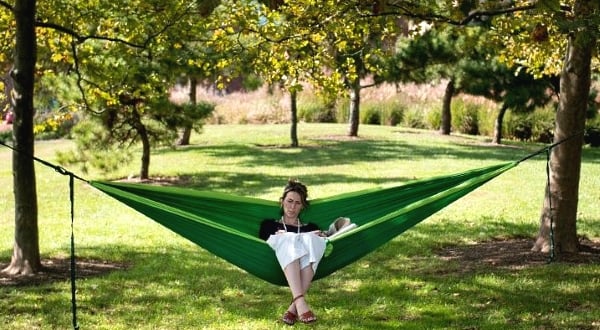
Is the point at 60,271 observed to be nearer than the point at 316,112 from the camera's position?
Yes

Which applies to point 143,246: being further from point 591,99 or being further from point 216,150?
point 591,99

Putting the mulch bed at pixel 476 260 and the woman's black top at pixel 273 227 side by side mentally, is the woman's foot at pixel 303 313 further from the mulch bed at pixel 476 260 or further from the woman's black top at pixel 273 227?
the mulch bed at pixel 476 260

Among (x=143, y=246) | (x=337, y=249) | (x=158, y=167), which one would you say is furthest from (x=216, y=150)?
(x=337, y=249)

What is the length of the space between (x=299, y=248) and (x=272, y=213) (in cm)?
64

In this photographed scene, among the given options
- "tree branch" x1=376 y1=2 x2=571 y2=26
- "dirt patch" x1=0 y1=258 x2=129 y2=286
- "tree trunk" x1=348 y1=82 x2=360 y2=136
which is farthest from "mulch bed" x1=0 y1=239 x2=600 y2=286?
"tree trunk" x1=348 y1=82 x2=360 y2=136

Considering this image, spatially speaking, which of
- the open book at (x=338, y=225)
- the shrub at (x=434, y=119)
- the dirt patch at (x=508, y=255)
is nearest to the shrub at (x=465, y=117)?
the shrub at (x=434, y=119)

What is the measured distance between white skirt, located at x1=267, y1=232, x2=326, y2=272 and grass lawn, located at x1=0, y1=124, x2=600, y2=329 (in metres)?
0.32

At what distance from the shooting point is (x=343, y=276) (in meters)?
4.76

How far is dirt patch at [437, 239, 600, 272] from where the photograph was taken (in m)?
4.79

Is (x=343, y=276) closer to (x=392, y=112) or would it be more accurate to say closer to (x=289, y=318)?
(x=289, y=318)

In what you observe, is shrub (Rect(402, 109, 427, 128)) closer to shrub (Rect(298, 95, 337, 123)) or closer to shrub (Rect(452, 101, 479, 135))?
shrub (Rect(452, 101, 479, 135))

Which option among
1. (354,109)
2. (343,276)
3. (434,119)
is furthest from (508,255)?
(434,119)

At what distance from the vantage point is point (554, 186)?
16.2 feet

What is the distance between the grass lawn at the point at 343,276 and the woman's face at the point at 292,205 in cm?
48
